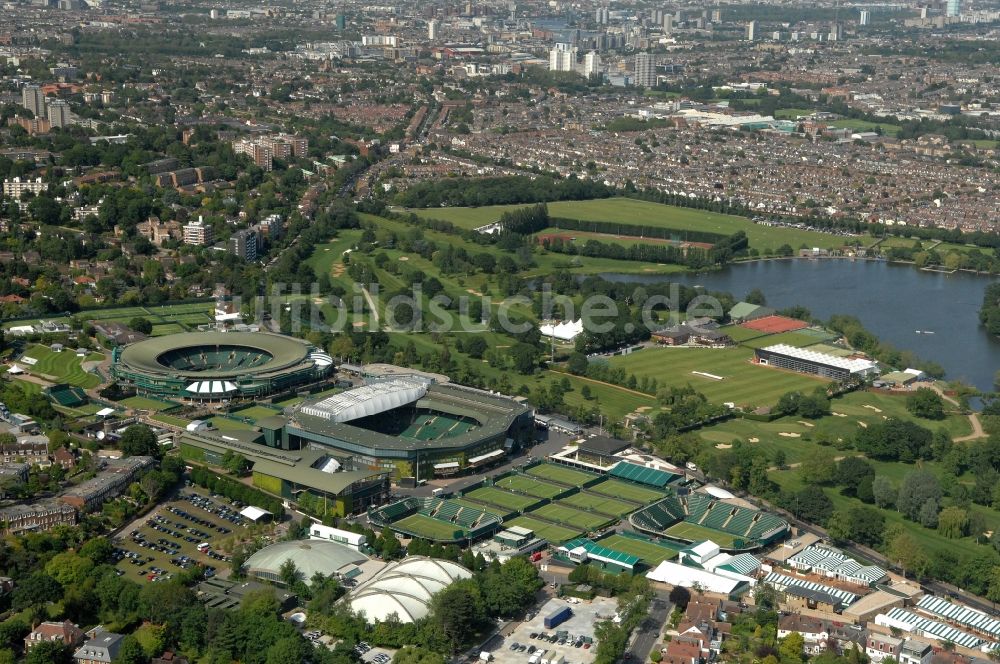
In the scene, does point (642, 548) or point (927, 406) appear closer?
point (642, 548)

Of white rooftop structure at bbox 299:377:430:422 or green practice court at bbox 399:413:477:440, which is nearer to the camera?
white rooftop structure at bbox 299:377:430:422

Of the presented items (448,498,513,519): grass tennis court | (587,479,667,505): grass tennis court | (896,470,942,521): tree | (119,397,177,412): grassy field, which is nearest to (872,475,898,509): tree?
(896,470,942,521): tree

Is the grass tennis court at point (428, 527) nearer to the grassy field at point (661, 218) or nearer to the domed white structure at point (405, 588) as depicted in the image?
the domed white structure at point (405, 588)

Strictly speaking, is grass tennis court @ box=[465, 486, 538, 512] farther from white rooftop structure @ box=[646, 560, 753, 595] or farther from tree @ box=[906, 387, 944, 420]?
tree @ box=[906, 387, 944, 420]

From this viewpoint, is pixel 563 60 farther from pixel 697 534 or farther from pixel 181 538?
pixel 181 538

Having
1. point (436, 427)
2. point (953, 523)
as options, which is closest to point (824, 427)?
point (953, 523)

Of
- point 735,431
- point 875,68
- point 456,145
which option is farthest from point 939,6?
point 735,431
